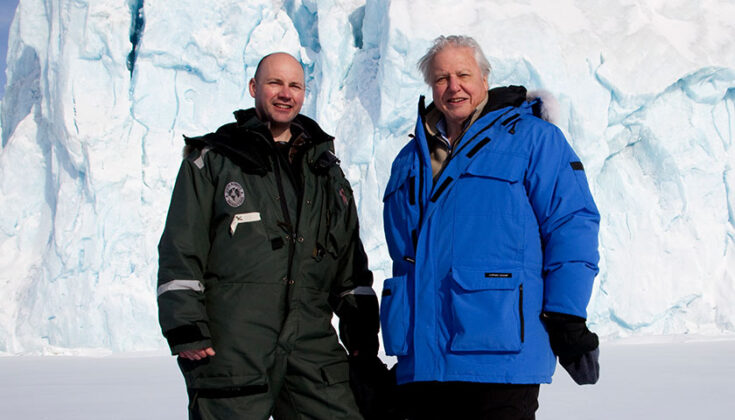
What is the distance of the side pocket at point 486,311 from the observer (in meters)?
1.74

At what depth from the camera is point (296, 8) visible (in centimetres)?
1243

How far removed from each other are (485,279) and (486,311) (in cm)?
8

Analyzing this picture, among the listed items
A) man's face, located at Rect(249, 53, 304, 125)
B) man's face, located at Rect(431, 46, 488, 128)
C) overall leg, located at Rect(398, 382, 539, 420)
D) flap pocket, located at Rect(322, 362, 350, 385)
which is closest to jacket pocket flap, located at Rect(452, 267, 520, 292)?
overall leg, located at Rect(398, 382, 539, 420)

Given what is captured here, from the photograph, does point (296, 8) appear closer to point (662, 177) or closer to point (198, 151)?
point (662, 177)

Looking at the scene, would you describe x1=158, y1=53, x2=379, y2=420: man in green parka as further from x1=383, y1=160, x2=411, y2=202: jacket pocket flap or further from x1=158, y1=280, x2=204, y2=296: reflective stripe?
x1=383, y1=160, x2=411, y2=202: jacket pocket flap

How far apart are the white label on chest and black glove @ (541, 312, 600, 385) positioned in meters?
0.89

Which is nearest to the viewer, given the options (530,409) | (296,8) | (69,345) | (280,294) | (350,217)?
(530,409)

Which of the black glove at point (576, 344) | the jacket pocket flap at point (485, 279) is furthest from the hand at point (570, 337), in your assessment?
the jacket pocket flap at point (485, 279)

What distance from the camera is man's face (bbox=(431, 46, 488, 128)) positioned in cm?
197

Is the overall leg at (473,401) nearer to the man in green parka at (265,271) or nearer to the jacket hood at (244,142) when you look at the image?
the man in green parka at (265,271)

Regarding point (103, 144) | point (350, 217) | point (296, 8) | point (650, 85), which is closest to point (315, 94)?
point (296, 8)

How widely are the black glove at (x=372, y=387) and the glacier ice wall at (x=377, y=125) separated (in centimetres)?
861

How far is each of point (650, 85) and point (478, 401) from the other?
10.5m

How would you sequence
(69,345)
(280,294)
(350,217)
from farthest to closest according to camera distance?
1. (69,345)
2. (350,217)
3. (280,294)
